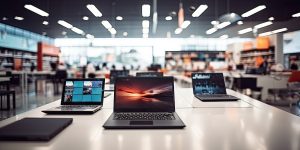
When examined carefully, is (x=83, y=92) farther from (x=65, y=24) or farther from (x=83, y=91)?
(x=65, y=24)

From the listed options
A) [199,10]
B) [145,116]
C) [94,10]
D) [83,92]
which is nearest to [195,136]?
[145,116]

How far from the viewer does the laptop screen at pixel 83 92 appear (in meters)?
1.85

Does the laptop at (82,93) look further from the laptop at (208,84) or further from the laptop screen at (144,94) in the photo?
the laptop at (208,84)

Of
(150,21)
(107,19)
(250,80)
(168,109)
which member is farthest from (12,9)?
(168,109)

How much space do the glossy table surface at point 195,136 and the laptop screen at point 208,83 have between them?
3.00ft

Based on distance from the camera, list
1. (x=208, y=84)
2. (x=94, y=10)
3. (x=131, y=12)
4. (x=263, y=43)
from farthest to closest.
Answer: (x=263, y=43), (x=131, y=12), (x=94, y=10), (x=208, y=84)

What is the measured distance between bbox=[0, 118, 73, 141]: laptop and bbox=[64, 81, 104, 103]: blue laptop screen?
530 mm

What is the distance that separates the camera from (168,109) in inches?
62.3

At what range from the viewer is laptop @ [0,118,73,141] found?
1.04 meters

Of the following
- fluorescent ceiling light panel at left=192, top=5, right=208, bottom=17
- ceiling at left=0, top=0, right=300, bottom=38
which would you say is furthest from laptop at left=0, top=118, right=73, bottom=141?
fluorescent ceiling light panel at left=192, top=5, right=208, bottom=17

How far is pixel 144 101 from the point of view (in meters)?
1.61

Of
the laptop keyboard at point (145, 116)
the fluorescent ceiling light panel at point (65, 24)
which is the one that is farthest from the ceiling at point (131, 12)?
the laptop keyboard at point (145, 116)

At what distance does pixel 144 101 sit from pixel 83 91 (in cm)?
52

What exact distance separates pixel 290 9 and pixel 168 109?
10.9m
